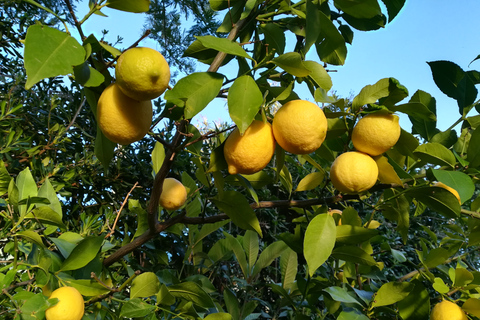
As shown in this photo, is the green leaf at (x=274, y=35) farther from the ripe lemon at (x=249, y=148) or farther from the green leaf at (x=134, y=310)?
the green leaf at (x=134, y=310)

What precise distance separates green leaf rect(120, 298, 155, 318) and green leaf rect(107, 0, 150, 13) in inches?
19.4

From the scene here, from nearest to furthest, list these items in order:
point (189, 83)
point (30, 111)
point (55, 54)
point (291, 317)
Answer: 1. point (55, 54)
2. point (189, 83)
3. point (291, 317)
4. point (30, 111)

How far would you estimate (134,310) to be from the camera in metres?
0.63

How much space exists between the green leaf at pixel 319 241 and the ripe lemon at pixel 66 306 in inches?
14.6

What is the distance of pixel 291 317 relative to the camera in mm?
1189

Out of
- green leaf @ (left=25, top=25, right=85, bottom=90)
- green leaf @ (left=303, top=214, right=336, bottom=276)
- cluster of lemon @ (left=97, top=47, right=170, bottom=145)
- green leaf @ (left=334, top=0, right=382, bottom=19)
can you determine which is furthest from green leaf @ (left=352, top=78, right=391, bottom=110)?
green leaf @ (left=25, top=25, right=85, bottom=90)

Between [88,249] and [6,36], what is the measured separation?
1.28m

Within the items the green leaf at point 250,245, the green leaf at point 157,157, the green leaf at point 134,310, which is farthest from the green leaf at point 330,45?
the green leaf at point 250,245

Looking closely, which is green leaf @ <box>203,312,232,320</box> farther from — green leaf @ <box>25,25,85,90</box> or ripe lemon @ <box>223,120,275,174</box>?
green leaf @ <box>25,25,85,90</box>

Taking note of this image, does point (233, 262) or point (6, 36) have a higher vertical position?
point (6, 36)

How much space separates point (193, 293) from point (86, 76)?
0.45m

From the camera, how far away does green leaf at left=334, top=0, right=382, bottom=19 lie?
546 mm

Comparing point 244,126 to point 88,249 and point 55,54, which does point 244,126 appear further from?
point 88,249

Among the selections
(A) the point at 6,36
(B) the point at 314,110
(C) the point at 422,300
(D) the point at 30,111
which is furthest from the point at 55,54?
(A) the point at 6,36
